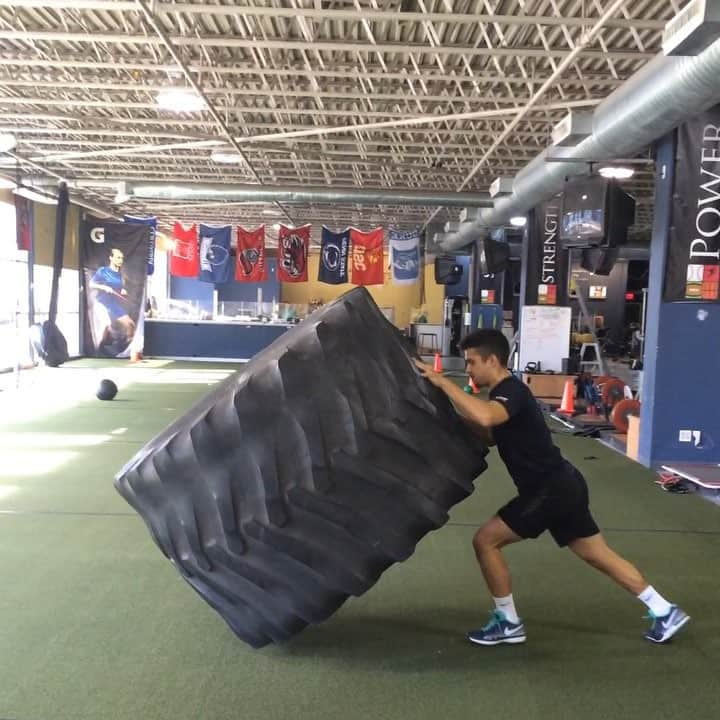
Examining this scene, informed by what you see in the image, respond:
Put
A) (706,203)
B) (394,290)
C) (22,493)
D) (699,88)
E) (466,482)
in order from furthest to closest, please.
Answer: (394,290), (706,203), (22,493), (699,88), (466,482)

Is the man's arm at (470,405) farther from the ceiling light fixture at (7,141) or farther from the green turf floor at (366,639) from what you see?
the ceiling light fixture at (7,141)

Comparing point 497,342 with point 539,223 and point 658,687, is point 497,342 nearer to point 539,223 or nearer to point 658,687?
point 658,687

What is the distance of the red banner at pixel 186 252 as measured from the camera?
16281 millimetres

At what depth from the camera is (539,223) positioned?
10969 millimetres

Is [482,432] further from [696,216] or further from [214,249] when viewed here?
[214,249]

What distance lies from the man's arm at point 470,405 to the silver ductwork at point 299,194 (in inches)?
369

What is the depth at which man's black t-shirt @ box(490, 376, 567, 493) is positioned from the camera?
9.29 feet

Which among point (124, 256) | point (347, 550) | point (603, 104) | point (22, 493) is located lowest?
point (22, 493)

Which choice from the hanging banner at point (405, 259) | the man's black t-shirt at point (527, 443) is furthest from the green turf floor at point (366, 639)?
the hanging banner at point (405, 259)

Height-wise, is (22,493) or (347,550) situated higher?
(347,550)

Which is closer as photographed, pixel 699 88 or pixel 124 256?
pixel 699 88

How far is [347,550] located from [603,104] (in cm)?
535

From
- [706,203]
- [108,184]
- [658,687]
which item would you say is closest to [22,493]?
[658,687]

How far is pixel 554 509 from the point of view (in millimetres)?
2844
